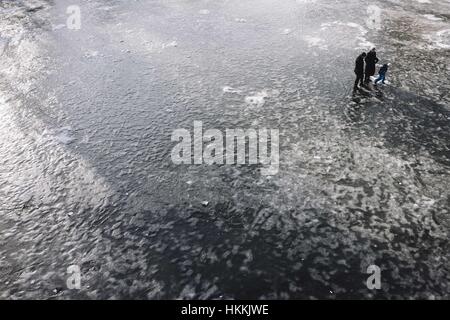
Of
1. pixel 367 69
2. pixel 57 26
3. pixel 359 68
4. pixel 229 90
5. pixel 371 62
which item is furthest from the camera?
pixel 57 26

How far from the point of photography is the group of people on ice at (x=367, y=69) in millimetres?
10726

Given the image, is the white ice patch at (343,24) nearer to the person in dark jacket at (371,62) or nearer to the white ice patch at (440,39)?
the white ice patch at (440,39)

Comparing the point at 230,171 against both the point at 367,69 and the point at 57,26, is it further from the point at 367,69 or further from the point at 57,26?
the point at 57,26

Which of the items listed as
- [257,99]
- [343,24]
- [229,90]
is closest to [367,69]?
[257,99]

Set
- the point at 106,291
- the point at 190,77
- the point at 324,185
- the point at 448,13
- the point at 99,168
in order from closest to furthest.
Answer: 1. the point at 106,291
2. the point at 324,185
3. the point at 99,168
4. the point at 190,77
5. the point at 448,13

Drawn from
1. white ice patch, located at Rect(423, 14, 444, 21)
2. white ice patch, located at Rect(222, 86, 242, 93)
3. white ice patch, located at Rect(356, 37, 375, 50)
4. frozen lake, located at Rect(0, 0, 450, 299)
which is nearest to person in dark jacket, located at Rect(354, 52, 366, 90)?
frozen lake, located at Rect(0, 0, 450, 299)

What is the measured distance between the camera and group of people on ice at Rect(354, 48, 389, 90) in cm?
1073

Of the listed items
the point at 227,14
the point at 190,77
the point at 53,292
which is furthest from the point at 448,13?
the point at 53,292

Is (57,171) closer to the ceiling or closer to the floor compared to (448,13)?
closer to the floor

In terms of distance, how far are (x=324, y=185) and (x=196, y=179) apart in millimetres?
3217

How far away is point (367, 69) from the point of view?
434 inches

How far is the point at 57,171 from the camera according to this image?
356 inches
